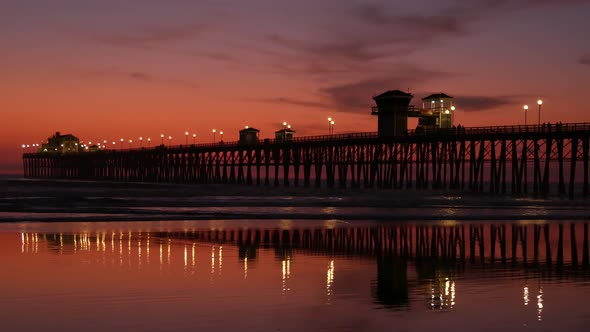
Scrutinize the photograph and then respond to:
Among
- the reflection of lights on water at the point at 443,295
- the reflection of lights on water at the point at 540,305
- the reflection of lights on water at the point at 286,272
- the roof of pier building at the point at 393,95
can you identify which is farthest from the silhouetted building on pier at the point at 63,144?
the reflection of lights on water at the point at 540,305

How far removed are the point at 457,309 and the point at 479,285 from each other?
2224 mm

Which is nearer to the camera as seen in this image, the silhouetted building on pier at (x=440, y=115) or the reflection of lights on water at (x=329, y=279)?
the reflection of lights on water at (x=329, y=279)

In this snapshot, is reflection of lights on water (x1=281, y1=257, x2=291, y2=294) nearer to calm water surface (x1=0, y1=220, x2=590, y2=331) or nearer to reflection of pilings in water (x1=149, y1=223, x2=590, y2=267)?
calm water surface (x1=0, y1=220, x2=590, y2=331)

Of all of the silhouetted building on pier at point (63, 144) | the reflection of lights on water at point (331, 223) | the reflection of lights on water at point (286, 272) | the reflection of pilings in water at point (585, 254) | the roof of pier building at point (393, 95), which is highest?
the roof of pier building at point (393, 95)

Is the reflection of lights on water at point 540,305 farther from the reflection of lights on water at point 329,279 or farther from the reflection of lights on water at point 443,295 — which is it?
the reflection of lights on water at point 329,279

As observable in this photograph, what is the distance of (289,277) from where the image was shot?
1260 centimetres

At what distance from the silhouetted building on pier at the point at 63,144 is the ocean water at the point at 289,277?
15041cm

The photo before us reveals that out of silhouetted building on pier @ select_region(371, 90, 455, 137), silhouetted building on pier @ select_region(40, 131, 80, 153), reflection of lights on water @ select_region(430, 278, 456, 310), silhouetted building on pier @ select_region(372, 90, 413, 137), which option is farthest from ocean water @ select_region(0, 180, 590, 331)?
silhouetted building on pier @ select_region(40, 131, 80, 153)

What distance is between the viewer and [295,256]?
15.6m

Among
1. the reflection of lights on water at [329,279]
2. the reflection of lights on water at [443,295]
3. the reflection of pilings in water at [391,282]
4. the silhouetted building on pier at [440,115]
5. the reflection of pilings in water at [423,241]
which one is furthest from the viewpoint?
the silhouetted building on pier at [440,115]

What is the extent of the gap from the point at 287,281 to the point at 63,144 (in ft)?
543

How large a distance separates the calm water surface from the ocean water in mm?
30

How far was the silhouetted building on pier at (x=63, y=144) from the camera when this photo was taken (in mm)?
167887

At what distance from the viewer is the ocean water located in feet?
30.2
